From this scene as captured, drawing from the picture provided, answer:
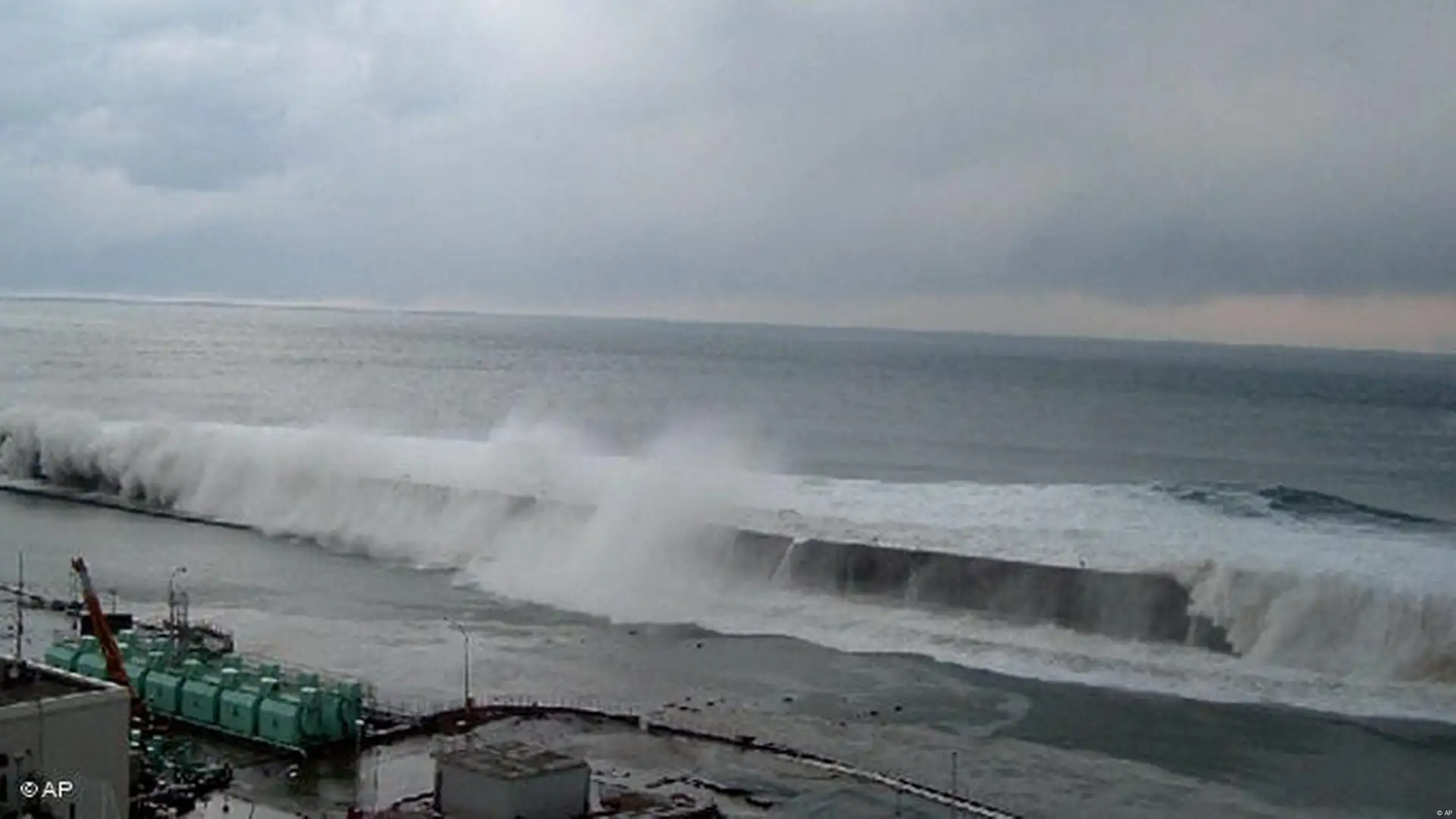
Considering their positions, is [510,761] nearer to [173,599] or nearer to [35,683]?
[35,683]

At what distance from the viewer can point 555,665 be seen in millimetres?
35750

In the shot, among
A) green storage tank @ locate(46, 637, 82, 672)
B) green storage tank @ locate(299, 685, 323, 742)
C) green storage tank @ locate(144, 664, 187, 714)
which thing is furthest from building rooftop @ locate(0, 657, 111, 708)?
green storage tank @ locate(46, 637, 82, 672)

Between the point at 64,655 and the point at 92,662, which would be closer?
the point at 92,662

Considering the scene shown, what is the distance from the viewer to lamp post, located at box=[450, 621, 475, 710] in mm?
31298

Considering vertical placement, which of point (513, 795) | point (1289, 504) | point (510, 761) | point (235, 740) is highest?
point (1289, 504)

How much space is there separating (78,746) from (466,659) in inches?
676

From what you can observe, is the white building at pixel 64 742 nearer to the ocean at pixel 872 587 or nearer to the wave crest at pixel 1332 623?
the ocean at pixel 872 587

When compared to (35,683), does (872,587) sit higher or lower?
lower

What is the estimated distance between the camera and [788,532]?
161 ft

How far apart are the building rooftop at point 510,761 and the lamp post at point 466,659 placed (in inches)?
237

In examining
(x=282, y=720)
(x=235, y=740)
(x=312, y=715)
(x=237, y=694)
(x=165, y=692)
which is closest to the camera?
(x=282, y=720)

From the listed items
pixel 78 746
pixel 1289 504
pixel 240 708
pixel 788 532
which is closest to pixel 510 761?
pixel 78 746

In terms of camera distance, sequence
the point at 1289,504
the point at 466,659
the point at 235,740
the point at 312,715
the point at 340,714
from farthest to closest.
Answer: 1. the point at 1289,504
2. the point at 466,659
3. the point at 235,740
4. the point at 340,714
5. the point at 312,715

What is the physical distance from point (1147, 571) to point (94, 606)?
1044 inches
